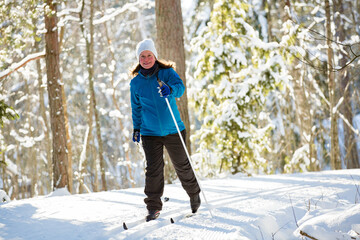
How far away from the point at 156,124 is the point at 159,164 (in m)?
0.41

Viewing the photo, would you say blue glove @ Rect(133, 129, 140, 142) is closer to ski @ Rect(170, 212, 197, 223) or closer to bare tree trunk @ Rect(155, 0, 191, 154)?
ski @ Rect(170, 212, 197, 223)

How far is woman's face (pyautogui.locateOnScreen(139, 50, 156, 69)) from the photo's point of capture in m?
3.43

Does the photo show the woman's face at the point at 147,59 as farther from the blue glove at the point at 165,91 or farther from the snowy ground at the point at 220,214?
the snowy ground at the point at 220,214

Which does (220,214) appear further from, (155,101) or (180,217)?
(155,101)

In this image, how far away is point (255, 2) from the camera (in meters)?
12.1

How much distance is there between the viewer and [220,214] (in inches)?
131

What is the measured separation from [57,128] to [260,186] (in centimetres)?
505

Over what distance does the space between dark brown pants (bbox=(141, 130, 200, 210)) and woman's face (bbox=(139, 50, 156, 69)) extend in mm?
713

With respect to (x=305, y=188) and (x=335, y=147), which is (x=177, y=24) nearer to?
(x=305, y=188)

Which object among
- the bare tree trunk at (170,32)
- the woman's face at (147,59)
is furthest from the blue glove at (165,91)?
the bare tree trunk at (170,32)

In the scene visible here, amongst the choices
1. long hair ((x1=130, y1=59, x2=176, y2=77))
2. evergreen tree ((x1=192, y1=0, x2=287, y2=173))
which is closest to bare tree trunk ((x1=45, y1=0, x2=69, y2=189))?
evergreen tree ((x1=192, y1=0, x2=287, y2=173))

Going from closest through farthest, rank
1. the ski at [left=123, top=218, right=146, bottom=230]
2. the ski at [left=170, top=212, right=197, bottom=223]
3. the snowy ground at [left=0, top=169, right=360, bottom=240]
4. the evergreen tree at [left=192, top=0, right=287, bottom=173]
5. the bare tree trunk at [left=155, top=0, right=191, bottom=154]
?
the snowy ground at [left=0, top=169, right=360, bottom=240] → the ski at [left=123, top=218, right=146, bottom=230] → the ski at [left=170, top=212, right=197, bottom=223] → the bare tree trunk at [left=155, top=0, right=191, bottom=154] → the evergreen tree at [left=192, top=0, right=287, bottom=173]

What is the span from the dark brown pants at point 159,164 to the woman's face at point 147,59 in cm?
71

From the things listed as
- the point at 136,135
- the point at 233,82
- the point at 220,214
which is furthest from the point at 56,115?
the point at 220,214
